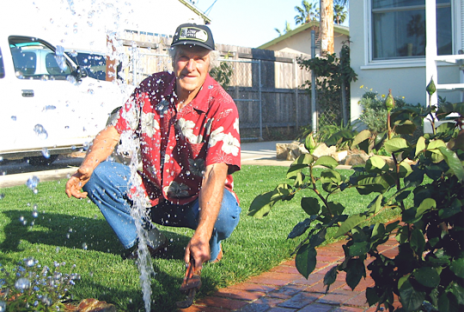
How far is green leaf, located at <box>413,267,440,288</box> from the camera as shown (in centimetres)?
144

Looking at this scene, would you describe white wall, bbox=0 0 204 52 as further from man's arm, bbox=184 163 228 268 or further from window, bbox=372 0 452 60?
window, bbox=372 0 452 60

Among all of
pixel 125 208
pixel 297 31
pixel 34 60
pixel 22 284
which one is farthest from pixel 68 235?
pixel 297 31

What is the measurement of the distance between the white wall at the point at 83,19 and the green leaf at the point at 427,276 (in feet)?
10.8

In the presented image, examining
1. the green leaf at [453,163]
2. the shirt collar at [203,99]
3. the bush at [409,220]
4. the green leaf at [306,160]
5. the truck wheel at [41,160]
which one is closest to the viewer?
the green leaf at [453,163]

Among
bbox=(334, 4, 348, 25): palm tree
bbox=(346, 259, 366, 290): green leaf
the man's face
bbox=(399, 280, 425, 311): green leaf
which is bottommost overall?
bbox=(399, 280, 425, 311): green leaf

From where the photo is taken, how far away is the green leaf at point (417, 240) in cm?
149

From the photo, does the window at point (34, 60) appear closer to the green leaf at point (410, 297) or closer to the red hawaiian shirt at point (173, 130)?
the red hawaiian shirt at point (173, 130)

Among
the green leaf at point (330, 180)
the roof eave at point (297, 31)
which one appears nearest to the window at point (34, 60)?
the green leaf at point (330, 180)

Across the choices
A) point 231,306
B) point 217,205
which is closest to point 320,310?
point 231,306

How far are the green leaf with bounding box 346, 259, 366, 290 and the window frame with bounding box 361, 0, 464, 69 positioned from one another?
788 centimetres

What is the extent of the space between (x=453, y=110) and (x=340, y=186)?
18.6 inches

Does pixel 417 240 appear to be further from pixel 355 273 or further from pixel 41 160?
pixel 41 160

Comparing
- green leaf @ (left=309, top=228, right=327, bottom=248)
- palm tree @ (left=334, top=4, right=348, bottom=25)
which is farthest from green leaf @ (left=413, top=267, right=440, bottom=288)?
palm tree @ (left=334, top=4, right=348, bottom=25)

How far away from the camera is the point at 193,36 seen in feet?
9.43
